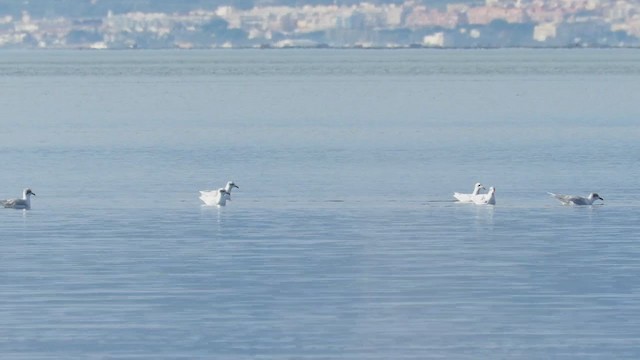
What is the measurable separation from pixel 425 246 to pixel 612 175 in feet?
57.4

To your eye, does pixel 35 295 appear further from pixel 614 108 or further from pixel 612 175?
pixel 614 108

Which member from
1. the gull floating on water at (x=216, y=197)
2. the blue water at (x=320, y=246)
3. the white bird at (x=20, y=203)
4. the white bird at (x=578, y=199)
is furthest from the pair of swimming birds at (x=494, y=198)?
the white bird at (x=20, y=203)

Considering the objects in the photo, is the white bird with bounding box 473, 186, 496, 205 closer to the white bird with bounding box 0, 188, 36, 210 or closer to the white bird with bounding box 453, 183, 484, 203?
the white bird with bounding box 453, 183, 484, 203

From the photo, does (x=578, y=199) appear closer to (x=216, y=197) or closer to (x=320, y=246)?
(x=216, y=197)

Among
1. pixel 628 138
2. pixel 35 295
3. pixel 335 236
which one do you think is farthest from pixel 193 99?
pixel 35 295

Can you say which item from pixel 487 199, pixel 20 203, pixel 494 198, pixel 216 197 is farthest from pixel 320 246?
pixel 20 203

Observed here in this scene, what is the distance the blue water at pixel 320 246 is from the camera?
23297 mm

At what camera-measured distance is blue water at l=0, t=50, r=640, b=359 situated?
23297 mm

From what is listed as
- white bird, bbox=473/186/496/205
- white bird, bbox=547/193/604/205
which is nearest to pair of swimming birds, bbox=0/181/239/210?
white bird, bbox=473/186/496/205

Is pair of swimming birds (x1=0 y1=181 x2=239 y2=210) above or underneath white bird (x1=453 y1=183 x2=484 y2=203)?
above

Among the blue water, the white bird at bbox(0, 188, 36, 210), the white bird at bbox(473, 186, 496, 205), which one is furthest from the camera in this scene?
the white bird at bbox(473, 186, 496, 205)

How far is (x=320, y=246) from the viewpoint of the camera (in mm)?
32188

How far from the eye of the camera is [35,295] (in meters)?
26.5

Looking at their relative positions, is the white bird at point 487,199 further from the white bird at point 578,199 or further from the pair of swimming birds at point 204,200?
the pair of swimming birds at point 204,200
